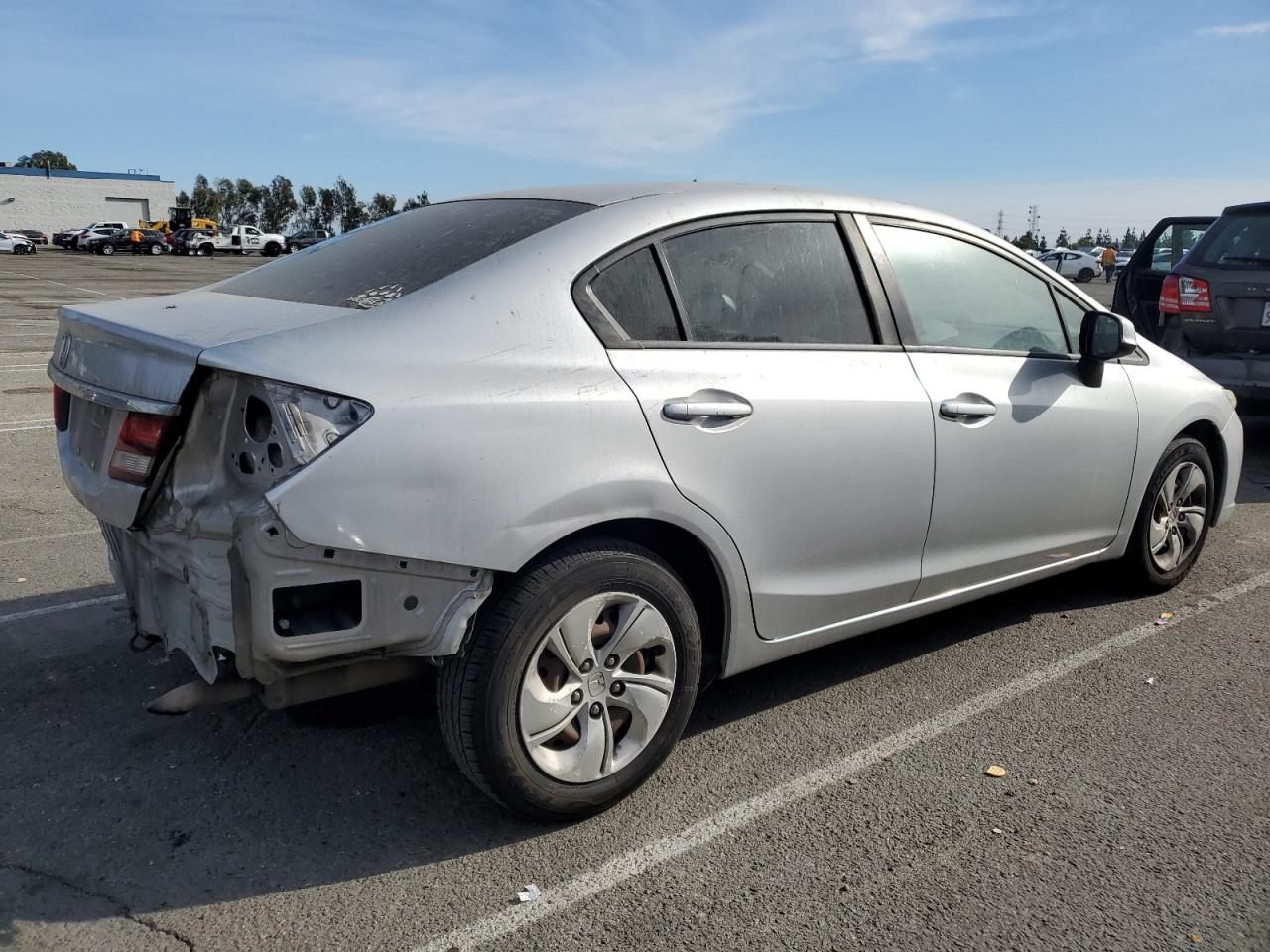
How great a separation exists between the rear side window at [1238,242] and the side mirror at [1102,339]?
166 inches

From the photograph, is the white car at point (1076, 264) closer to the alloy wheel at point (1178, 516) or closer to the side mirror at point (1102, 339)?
the alloy wheel at point (1178, 516)

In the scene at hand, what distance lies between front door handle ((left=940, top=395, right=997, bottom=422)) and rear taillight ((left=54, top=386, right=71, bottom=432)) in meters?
2.80

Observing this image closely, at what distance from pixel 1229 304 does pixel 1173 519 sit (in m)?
3.51

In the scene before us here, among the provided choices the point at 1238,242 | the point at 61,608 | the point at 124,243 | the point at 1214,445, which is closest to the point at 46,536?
the point at 61,608

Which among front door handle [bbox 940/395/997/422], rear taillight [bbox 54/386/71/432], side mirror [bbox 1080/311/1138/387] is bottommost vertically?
rear taillight [bbox 54/386/71/432]

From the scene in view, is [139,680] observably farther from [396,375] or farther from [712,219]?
[712,219]

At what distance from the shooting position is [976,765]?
337 cm

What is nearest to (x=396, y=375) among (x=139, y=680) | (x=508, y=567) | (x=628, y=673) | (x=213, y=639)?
(x=508, y=567)

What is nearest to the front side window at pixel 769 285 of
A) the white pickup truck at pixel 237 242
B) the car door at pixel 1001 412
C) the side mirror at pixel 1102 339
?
the car door at pixel 1001 412

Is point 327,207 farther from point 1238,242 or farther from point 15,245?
point 1238,242

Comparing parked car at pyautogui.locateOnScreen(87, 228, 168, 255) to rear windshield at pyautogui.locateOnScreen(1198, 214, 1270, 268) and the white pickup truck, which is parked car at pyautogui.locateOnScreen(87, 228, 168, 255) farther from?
rear windshield at pyautogui.locateOnScreen(1198, 214, 1270, 268)

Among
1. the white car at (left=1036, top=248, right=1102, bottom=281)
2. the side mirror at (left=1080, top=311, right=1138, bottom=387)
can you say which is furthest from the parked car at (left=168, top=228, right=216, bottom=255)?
the side mirror at (left=1080, top=311, right=1138, bottom=387)

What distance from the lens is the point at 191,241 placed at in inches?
2315

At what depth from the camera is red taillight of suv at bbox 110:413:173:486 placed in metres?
2.76
